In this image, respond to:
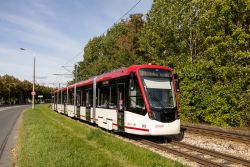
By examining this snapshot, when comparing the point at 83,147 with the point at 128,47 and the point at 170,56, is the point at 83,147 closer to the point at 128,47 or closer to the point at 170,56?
the point at 170,56

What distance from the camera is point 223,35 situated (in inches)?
1128

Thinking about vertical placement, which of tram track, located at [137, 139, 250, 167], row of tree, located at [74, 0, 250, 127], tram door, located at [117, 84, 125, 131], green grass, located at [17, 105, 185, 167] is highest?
row of tree, located at [74, 0, 250, 127]

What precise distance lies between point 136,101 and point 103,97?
4969 millimetres

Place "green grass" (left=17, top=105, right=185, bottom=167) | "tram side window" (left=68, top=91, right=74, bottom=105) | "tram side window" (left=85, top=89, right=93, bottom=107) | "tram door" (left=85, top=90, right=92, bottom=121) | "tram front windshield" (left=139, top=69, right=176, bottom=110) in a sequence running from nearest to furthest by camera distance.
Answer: "green grass" (left=17, top=105, right=185, bottom=167) → "tram front windshield" (left=139, top=69, right=176, bottom=110) → "tram side window" (left=85, top=89, right=93, bottom=107) → "tram door" (left=85, top=90, right=92, bottom=121) → "tram side window" (left=68, top=91, right=74, bottom=105)

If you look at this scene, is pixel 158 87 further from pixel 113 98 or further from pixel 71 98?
pixel 71 98

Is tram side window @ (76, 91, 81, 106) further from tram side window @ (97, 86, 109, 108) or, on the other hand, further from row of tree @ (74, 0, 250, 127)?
row of tree @ (74, 0, 250, 127)

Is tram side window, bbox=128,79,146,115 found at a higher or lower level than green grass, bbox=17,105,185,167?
higher

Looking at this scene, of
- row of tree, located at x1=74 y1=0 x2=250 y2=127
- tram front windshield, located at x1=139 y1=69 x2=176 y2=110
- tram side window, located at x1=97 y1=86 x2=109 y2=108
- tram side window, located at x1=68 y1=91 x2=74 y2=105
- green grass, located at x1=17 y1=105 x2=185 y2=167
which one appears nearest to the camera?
green grass, located at x1=17 y1=105 x2=185 y2=167

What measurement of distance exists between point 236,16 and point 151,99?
54.8 ft

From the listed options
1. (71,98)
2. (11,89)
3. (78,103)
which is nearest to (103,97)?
(78,103)

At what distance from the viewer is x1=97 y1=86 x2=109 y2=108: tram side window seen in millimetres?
19797

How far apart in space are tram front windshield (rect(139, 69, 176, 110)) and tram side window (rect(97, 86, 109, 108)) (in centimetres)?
426

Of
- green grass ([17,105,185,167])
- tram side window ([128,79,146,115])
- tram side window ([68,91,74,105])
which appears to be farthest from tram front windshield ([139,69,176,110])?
tram side window ([68,91,74,105])

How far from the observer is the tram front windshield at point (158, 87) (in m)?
15.5
